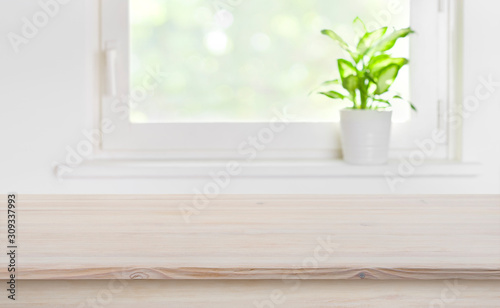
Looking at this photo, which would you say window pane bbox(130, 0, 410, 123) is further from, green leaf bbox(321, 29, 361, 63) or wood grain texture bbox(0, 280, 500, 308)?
wood grain texture bbox(0, 280, 500, 308)

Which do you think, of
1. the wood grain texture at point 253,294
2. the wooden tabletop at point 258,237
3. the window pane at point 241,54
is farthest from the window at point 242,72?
the wood grain texture at point 253,294

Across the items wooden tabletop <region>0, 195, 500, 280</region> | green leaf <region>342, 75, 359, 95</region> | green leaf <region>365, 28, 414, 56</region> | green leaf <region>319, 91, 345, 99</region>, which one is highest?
green leaf <region>365, 28, 414, 56</region>

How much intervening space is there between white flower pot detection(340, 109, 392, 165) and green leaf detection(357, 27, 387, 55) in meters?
0.18

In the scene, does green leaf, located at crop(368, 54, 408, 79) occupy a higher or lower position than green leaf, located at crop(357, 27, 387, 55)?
lower

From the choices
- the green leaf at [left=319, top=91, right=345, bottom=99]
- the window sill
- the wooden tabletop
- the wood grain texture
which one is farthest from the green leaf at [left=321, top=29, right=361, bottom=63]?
the wood grain texture

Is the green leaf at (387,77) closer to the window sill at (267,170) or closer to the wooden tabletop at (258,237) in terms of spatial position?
the window sill at (267,170)

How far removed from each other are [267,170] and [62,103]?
62cm

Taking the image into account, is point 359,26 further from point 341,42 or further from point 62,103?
point 62,103

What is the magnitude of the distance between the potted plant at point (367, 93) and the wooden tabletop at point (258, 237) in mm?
209

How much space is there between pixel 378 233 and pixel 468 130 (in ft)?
2.54

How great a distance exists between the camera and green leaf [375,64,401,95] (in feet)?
5.17

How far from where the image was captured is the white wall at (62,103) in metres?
1.60

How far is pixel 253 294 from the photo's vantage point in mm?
878

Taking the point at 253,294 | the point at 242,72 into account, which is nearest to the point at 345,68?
the point at 242,72
